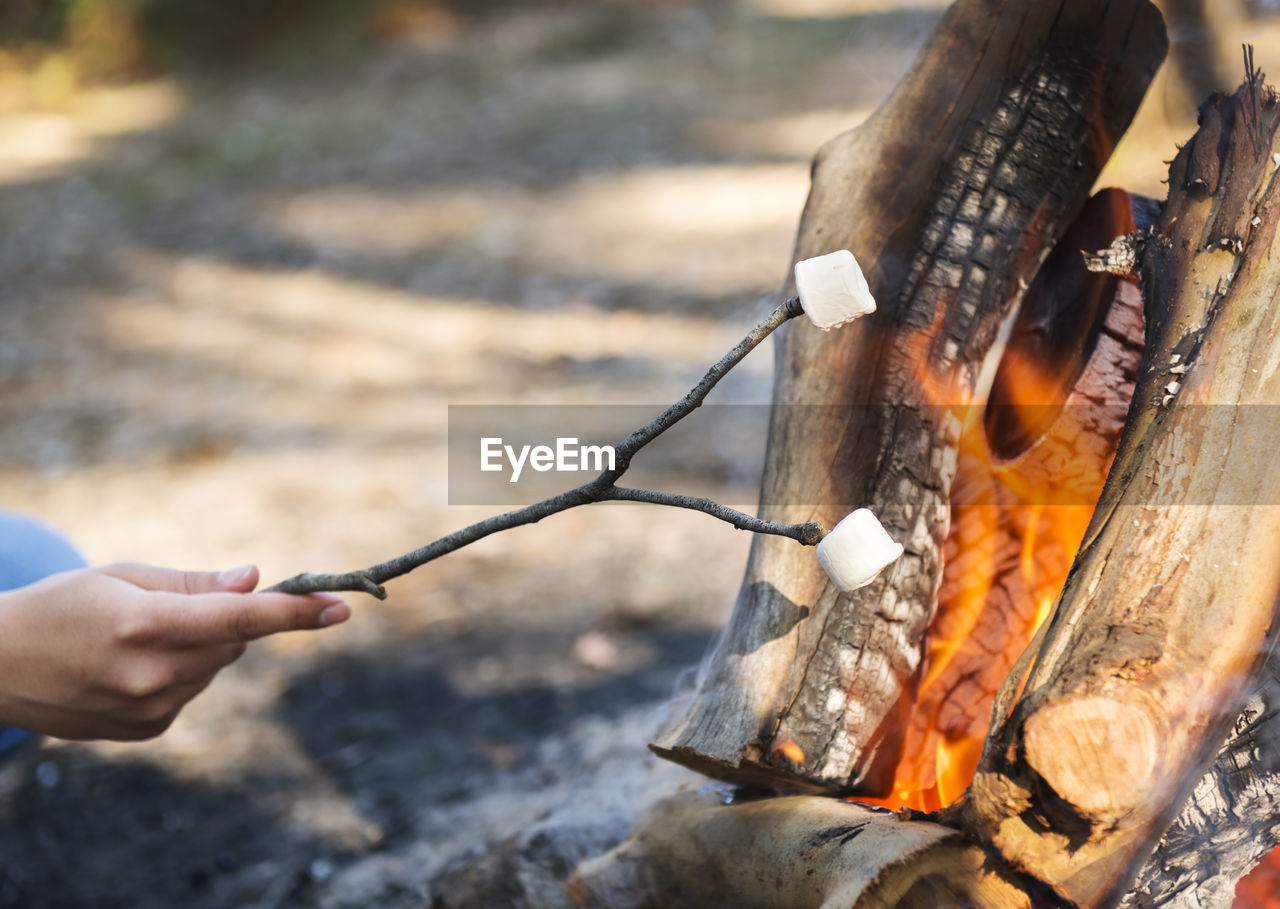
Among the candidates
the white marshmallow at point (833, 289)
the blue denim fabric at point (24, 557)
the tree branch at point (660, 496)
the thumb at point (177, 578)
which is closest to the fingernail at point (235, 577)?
the thumb at point (177, 578)

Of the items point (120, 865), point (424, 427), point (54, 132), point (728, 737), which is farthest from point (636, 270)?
point (54, 132)

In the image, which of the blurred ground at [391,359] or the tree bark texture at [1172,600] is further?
the blurred ground at [391,359]

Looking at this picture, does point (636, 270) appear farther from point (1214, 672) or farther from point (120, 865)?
point (1214, 672)

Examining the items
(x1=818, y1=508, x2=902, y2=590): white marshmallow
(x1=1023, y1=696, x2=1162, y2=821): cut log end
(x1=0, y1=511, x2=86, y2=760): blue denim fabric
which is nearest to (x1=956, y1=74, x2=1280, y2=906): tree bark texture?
(x1=1023, y1=696, x2=1162, y2=821): cut log end

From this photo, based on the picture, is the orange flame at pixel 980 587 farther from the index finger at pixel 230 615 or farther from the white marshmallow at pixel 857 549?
the index finger at pixel 230 615

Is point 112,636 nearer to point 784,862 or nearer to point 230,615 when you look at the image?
point 230,615

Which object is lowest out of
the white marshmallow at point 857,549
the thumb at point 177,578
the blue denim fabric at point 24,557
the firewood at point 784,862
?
the firewood at point 784,862
